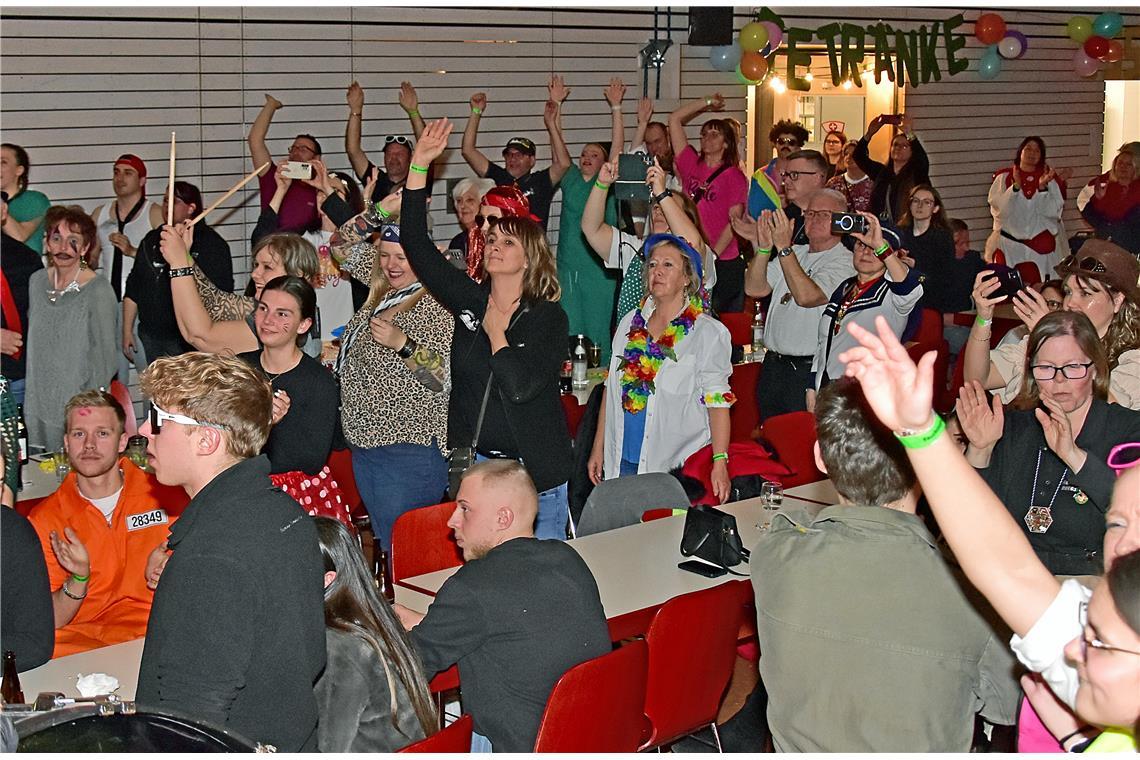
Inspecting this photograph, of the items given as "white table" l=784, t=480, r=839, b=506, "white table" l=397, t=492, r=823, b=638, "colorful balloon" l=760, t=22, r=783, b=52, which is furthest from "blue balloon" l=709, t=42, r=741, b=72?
"white table" l=397, t=492, r=823, b=638

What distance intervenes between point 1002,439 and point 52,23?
713 cm

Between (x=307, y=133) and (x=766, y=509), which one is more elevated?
(x=307, y=133)

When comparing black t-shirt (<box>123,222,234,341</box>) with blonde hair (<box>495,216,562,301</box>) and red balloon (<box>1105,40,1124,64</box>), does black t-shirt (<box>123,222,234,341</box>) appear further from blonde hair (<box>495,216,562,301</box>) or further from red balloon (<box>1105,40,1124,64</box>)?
red balloon (<box>1105,40,1124,64</box>)

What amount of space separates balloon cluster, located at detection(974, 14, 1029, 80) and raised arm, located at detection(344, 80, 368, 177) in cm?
742

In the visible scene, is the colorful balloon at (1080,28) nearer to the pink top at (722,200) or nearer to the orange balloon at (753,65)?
the orange balloon at (753,65)

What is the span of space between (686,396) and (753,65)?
7142mm

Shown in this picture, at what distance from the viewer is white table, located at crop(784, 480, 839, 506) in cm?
540

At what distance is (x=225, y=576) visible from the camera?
275 cm

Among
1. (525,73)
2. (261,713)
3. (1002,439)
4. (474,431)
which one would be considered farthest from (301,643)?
(525,73)

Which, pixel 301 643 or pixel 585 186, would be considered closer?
pixel 301 643

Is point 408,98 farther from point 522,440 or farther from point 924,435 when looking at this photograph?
point 924,435

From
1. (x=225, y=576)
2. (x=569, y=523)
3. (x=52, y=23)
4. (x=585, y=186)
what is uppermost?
(x=52, y=23)

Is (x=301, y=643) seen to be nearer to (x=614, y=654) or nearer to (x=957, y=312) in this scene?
(x=614, y=654)

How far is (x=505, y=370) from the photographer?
4816 mm
